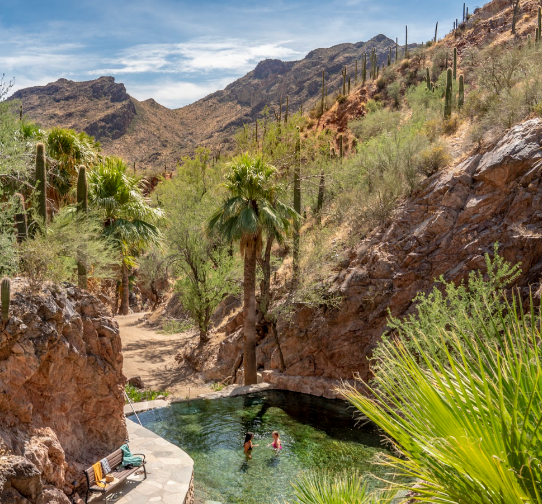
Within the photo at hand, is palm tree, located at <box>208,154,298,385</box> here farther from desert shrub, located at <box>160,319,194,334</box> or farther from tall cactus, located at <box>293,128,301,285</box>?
desert shrub, located at <box>160,319,194,334</box>

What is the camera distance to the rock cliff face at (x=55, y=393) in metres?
6.29

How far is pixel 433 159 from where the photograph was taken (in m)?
16.9

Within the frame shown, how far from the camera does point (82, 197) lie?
12.0 meters

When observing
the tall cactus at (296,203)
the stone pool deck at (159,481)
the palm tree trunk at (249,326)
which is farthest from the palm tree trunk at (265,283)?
the stone pool deck at (159,481)

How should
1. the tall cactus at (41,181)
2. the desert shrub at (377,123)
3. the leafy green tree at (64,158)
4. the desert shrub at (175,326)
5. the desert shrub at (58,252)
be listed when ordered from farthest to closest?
the desert shrub at (377,123)
the desert shrub at (175,326)
the leafy green tree at (64,158)
the tall cactus at (41,181)
the desert shrub at (58,252)

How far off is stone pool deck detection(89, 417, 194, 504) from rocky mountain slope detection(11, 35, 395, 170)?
56.2m

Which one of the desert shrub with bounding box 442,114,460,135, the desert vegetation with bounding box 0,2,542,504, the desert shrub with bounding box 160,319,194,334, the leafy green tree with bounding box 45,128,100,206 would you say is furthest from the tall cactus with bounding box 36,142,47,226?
the desert shrub with bounding box 442,114,460,135

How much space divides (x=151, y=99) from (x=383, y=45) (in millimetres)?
68070

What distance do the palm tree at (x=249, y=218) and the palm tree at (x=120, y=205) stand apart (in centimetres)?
397

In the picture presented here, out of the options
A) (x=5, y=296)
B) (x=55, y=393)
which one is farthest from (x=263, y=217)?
(x=5, y=296)

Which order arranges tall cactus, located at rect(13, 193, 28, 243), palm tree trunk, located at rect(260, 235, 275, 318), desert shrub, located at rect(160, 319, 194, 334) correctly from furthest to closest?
desert shrub, located at rect(160, 319, 194, 334), palm tree trunk, located at rect(260, 235, 275, 318), tall cactus, located at rect(13, 193, 28, 243)

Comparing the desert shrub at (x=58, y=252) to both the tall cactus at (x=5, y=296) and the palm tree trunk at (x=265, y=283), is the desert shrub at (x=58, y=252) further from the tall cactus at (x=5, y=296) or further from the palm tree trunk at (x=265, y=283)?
the palm tree trunk at (x=265, y=283)

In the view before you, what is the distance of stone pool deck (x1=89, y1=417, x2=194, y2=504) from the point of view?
24.3ft

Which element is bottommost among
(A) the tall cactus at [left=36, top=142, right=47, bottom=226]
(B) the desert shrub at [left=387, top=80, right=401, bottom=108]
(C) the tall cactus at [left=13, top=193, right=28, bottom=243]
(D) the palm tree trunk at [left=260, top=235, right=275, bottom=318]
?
(D) the palm tree trunk at [left=260, top=235, right=275, bottom=318]
